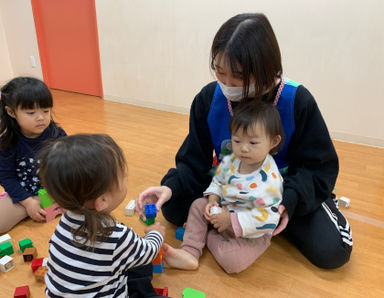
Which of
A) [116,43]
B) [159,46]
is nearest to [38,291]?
[159,46]

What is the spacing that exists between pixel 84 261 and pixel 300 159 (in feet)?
2.61

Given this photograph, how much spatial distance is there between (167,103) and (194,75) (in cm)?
44

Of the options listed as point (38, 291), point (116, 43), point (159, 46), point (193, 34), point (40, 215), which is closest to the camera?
point (38, 291)

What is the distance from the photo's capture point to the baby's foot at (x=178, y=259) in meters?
1.05

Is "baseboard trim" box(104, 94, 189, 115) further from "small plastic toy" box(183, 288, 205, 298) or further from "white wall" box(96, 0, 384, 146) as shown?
"small plastic toy" box(183, 288, 205, 298)

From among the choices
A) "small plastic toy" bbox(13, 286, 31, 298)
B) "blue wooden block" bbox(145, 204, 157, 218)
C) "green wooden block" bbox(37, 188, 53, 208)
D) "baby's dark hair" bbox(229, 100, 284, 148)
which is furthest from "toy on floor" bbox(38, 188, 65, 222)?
"baby's dark hair" bbox(229, 100, 284, 148)

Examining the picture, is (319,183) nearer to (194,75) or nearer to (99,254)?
(99,254)

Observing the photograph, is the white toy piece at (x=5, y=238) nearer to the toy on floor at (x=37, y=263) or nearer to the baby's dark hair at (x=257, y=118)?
the toy on floor at (x=37, y=263)

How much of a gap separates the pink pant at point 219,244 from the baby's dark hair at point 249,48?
53 centimetres

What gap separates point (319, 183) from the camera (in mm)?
1069

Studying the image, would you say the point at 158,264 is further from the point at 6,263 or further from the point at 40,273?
the point at 6,263

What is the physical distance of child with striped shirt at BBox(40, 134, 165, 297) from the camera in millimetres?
647

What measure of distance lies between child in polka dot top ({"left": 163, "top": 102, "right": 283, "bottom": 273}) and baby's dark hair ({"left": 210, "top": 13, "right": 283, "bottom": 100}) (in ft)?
0.41

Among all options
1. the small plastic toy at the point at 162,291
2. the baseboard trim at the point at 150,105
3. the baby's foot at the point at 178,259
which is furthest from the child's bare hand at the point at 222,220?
the baseboard trim at the point at 150,105
